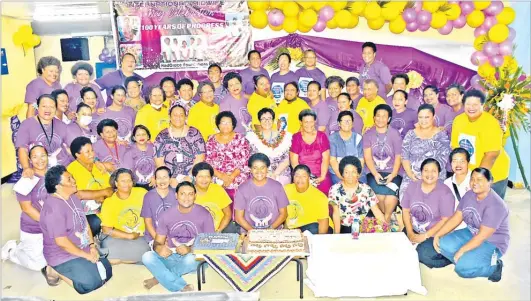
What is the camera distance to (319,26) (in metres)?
4.86

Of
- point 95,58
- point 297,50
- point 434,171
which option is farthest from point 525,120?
point 95,58

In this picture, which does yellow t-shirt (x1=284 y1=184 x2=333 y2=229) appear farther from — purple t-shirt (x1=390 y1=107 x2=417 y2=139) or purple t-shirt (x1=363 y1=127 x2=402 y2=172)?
purple t-shirt (x1=390 y1=107 x2=417 y2=139)

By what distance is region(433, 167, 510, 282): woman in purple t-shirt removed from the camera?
4145 mm

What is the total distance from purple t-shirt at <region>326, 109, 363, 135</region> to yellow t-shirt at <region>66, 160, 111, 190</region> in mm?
2249

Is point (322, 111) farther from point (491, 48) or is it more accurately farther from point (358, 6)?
point (491, 48)

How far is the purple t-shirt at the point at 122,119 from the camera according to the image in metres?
4.85

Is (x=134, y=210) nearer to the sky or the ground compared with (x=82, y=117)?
nearer to the ground

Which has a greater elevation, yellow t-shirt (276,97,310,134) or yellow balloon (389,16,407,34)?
yellow balloon (389,16,407,34)

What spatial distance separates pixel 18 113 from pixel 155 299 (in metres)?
2.93

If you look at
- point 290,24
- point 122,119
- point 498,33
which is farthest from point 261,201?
point 498,33

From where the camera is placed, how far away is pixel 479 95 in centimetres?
465

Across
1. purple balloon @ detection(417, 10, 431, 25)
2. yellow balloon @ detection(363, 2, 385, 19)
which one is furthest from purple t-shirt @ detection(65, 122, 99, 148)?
purple balloon @ detection(417, 10, 431, 25)

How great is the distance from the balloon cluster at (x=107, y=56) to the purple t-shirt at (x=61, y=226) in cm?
144

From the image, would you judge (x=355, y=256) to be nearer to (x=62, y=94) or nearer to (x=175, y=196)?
(x=175, y=196)
